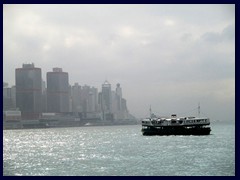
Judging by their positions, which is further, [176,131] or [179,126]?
[176,131]

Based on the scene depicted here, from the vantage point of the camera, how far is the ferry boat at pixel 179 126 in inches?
3765

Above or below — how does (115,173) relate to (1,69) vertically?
below

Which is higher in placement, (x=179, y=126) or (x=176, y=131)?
(x=179, y=126)

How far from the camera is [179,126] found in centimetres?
9775

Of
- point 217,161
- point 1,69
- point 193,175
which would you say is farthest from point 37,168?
point 1,69

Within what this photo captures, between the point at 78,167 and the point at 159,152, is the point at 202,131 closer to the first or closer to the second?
the point at 159,152

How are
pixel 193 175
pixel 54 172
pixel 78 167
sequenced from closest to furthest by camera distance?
pixel 193 175 < pixel 54 172 < pixel 78 167

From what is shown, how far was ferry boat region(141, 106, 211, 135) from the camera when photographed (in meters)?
95.6

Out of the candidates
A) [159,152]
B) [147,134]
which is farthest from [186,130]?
[159,152]
